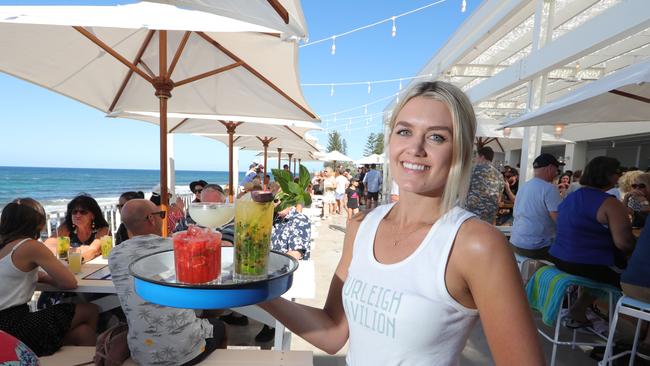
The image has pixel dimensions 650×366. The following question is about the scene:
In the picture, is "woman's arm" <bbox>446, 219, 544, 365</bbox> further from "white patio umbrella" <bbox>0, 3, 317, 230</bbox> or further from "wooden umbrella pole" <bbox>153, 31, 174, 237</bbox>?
"wooden umbrella pole" <bbox>153, 31, 174, 237</bbox>

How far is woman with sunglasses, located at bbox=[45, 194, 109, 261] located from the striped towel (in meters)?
4.09

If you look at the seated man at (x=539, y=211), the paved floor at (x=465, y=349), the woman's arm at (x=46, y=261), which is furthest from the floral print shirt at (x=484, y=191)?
the woman's arm at (x=46, y=261)

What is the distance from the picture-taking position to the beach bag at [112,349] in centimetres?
183

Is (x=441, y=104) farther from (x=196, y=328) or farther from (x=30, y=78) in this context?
(x=30, y=78)

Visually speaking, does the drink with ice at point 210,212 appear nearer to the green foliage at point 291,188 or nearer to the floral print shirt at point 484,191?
the green foliage at point 291,188

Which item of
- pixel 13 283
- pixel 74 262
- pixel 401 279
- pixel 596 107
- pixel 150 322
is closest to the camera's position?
pixel 401 279

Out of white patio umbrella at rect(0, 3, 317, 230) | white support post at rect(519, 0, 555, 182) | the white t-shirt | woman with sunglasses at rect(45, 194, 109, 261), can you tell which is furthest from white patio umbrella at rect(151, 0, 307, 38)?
the white t-shirt

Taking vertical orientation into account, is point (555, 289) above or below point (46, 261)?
below

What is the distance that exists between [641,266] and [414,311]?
97.4 inches

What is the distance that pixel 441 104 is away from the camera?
94 centimetres

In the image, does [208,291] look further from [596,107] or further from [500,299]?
[596,107]

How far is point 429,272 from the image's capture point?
0.85m

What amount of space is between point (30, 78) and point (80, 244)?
1.63 meters

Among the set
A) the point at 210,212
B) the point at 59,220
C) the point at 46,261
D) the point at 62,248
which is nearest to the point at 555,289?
the point at 210,212
